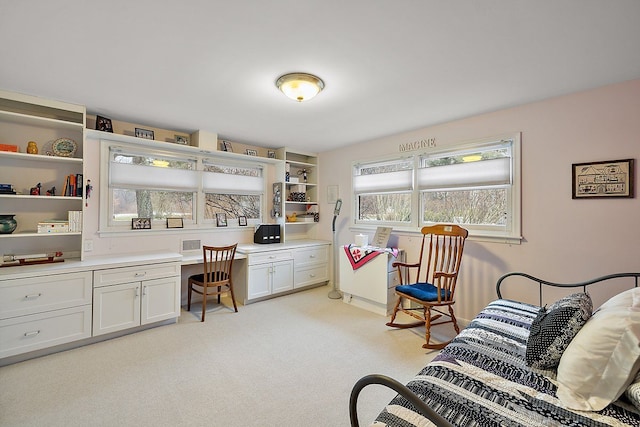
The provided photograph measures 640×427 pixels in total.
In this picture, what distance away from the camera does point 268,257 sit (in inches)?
157

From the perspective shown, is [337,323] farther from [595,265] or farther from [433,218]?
[595,265]

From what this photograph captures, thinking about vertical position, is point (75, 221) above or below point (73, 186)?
below

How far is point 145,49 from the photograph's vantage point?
73.2 inches

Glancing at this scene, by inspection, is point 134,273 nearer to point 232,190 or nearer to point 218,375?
point 218,375

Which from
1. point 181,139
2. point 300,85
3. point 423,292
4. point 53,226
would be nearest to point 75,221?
point 53,226

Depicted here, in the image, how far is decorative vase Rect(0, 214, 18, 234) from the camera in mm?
2529

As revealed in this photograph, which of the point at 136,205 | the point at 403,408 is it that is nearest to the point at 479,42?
the point at 403,408

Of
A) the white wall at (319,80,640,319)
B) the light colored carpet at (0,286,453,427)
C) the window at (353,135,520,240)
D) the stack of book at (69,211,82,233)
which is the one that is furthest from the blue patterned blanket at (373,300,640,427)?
the stack of book at (69,211,82,233)

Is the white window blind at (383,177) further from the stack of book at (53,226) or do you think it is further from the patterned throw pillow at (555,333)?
the stack of book at (53,226)

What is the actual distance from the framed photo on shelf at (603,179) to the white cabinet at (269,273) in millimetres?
3452

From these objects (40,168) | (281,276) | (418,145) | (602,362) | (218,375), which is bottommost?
(218,375)

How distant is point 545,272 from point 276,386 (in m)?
2.70

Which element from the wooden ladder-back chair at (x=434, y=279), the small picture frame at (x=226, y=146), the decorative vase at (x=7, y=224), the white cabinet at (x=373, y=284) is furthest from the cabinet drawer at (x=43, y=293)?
the wooden ladder-back chair at (x=434, y=279)

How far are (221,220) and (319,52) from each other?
3.00 metres
